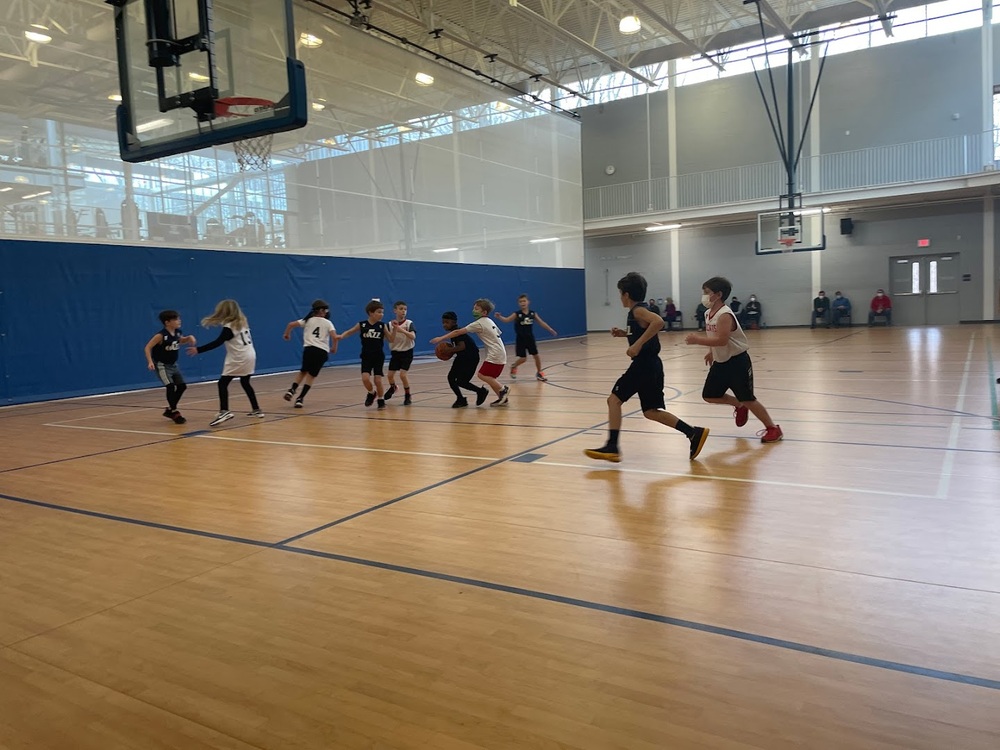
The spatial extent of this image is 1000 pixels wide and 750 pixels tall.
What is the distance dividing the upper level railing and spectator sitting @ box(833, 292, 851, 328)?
3940 millimetres

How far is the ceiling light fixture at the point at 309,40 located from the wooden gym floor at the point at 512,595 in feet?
41.1

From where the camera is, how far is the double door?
80.9ft

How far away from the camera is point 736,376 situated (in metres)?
6.12

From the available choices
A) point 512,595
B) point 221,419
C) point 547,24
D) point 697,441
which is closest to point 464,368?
point 221,419

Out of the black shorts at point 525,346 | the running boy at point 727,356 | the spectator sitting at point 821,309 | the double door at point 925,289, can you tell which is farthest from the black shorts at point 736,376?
the double door at point 925,289

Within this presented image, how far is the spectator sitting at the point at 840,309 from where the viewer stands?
2570 centimetres

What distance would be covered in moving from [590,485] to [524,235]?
20219 millimetres

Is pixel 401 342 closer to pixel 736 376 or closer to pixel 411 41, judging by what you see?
pixel 736 376

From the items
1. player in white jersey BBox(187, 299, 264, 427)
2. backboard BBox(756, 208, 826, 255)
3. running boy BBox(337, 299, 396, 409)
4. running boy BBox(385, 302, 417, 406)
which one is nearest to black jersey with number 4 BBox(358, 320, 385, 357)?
running boy BBox(337, 299, 396, 409)

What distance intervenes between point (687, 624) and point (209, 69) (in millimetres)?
6907

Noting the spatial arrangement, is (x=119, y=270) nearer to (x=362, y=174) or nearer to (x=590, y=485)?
(x=362, y=174)

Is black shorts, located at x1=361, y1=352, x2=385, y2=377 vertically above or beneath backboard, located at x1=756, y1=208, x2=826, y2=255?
beneath

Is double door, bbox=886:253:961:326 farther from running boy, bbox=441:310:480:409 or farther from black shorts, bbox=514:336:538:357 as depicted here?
running boy, bbox=441:310:480:409

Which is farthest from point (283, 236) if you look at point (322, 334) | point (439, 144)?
point (322, 334)
